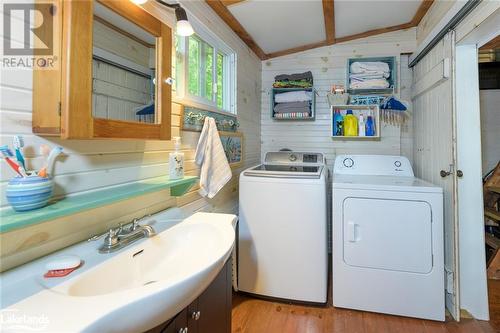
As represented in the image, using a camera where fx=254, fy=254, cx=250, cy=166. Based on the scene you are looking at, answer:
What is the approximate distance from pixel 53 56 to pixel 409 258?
90.5 inches

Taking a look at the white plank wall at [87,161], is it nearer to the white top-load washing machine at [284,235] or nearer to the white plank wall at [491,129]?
the white top-load washing machine at [284,235]

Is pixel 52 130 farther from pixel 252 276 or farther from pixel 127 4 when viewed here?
pixel 252 276

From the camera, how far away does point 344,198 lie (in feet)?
6.45

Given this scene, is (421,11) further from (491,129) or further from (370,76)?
(491,129)

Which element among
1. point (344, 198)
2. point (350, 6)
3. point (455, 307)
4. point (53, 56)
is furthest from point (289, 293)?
point (350, 6)

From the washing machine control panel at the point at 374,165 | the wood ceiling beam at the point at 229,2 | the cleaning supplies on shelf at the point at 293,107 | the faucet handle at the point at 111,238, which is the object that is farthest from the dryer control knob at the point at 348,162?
the faucet handle at the point at 111,238

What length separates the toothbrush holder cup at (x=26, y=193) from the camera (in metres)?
0.72

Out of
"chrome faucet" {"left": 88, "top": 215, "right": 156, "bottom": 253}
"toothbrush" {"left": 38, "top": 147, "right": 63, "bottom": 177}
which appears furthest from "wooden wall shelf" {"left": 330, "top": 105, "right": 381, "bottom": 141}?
"toothbrush" {"left": 38, "top": 147, "right": 63, "bottom": 177}

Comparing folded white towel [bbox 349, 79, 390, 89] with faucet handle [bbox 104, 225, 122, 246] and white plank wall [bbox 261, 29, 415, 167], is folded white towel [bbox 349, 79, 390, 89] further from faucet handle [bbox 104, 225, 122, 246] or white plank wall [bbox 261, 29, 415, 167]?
faucet handle [bbox 104, 225, 122, 246]

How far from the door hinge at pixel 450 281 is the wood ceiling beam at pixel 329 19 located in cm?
227

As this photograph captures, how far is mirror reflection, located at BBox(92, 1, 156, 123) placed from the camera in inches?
35.8

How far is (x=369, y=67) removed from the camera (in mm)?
2646

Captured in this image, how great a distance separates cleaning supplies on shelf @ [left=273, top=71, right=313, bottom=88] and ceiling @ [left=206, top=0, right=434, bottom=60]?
1.10 feet

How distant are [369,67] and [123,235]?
2719mm
